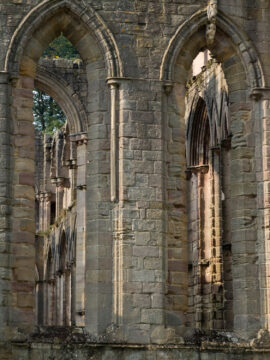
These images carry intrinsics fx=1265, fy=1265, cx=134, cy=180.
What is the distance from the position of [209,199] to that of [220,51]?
7.24 metres

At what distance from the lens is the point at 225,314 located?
79.5ft

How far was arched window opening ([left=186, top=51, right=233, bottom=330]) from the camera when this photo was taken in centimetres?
2459

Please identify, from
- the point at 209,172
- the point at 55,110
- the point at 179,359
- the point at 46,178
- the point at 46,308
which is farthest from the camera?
the point at 55,110

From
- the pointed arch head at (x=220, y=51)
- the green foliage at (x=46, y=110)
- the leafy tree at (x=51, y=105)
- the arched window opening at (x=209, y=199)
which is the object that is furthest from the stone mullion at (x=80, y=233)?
the green foliage at (x=46, y=110)

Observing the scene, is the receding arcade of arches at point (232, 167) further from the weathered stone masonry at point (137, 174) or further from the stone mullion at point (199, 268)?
the stone mullion at point (199, 268)

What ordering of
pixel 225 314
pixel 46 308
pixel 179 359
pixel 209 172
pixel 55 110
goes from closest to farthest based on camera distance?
1. pixel 179 359
2. pixel 225 314
3. pixel 209 172
4. pixel 46 308
5. pixel 55 110

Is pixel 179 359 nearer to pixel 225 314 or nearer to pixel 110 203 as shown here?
pixel 110 203

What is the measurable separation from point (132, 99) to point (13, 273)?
120 inches

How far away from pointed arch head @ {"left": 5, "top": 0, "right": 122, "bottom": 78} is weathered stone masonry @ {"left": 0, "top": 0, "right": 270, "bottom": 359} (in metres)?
0.01

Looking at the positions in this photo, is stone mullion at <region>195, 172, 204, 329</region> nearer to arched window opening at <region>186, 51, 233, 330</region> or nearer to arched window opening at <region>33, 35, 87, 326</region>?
arched window opening at <region>186, 51, 233, 330</region>

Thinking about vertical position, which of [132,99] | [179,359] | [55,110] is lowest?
[179,359]

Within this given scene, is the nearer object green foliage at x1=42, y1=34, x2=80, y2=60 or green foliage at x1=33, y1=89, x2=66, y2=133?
green foliage at x1=42, y1=34, x2=80, y2=60

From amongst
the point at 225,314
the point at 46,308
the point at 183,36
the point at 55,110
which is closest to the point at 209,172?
the point at 225,314

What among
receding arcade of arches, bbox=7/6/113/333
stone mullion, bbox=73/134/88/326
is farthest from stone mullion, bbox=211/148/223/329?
receding arcade of arches, bbox=7/6/113/333
